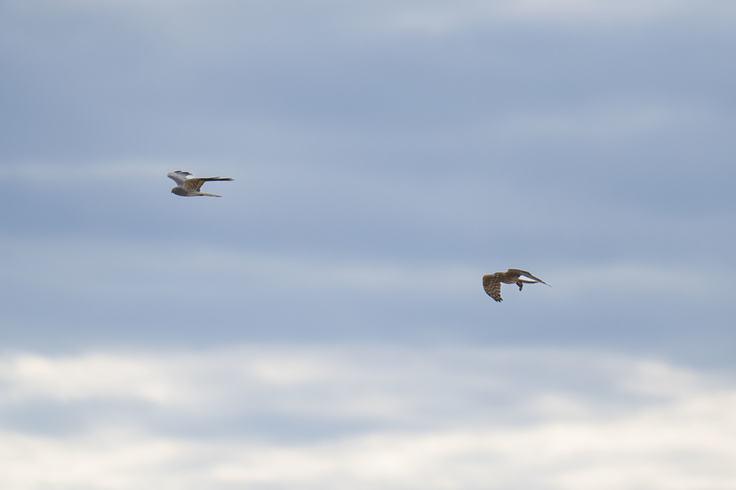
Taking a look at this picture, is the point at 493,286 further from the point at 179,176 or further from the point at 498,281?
the point at 179,176

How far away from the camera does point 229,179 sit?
90938 millimetres

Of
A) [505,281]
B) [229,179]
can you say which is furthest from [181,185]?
[505,281]

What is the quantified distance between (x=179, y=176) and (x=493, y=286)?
39.6 metres

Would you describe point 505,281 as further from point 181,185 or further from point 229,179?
point 181,185

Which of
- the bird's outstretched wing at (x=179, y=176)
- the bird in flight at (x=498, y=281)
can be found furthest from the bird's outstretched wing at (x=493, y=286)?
the bird's outstretched wing at (x=179, y=176)

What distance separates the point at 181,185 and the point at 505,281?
127ft

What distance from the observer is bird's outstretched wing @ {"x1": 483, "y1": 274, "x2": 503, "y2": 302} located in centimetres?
9794

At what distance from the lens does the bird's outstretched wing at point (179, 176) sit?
11375 centimetres

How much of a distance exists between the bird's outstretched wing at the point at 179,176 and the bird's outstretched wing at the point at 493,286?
36847 millimetres

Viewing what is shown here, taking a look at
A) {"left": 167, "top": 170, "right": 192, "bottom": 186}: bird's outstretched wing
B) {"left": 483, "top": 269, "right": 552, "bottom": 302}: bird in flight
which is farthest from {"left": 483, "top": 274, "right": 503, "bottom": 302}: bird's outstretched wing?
{"left": 167, "top": 170, "right": 192, "bottom": 186}: bird's outstretched wing

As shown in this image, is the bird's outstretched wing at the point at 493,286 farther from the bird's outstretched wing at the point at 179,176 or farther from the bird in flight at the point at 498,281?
the bird's outstretched wing at the point at 179,176

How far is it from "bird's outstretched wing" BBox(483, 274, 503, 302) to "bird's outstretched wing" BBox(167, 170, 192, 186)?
36.8 meters

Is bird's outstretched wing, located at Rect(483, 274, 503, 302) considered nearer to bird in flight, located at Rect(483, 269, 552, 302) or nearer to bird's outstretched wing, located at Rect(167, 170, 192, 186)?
bird in flight, located at Rect(483, 269, 552, 302)

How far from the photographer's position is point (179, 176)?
378ft
